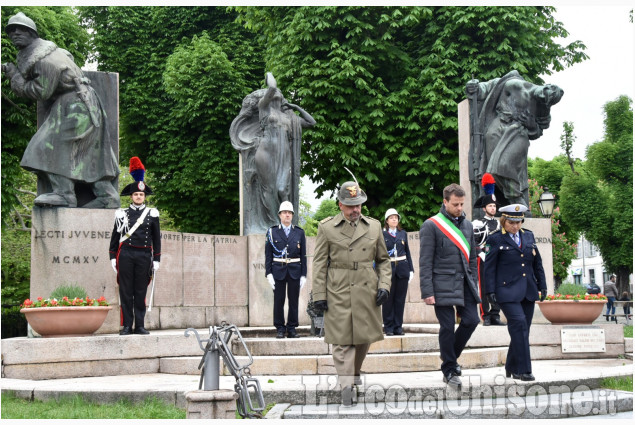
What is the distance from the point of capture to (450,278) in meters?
8.05

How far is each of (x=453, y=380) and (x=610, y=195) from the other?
36.3 metres

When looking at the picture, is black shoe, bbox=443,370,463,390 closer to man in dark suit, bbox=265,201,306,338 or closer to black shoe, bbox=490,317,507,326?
man in dark suit, bbox=265,201,306,338

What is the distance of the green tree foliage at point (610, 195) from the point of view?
3931 cm

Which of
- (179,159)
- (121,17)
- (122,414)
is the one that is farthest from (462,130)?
(121,17)

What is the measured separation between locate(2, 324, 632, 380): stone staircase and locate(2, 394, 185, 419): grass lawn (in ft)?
4.54

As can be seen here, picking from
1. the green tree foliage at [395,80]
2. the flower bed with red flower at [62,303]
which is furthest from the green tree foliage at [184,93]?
the flower bed with red flower at [62,303]

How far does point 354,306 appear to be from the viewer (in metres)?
7.70

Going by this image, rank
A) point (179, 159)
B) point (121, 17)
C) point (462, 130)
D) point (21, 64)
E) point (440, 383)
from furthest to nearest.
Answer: point (121, 17) < point (179, 159) < point (462, 130) < point (21, 64) < point (440, 383)

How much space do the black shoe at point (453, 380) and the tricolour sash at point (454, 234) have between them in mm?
1205

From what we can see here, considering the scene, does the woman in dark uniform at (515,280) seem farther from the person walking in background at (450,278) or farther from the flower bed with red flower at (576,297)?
the flower bed with red flower at (576,297)

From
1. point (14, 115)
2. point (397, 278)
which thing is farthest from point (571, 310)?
point (14, 115)

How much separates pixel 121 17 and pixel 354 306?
80.7ft

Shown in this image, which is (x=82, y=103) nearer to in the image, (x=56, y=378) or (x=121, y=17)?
(x=56, y=378)

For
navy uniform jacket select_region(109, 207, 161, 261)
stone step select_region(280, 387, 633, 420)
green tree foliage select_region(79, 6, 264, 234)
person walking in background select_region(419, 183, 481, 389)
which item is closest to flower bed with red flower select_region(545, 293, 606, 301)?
stone step select_region(280, 387, 633, 420)
